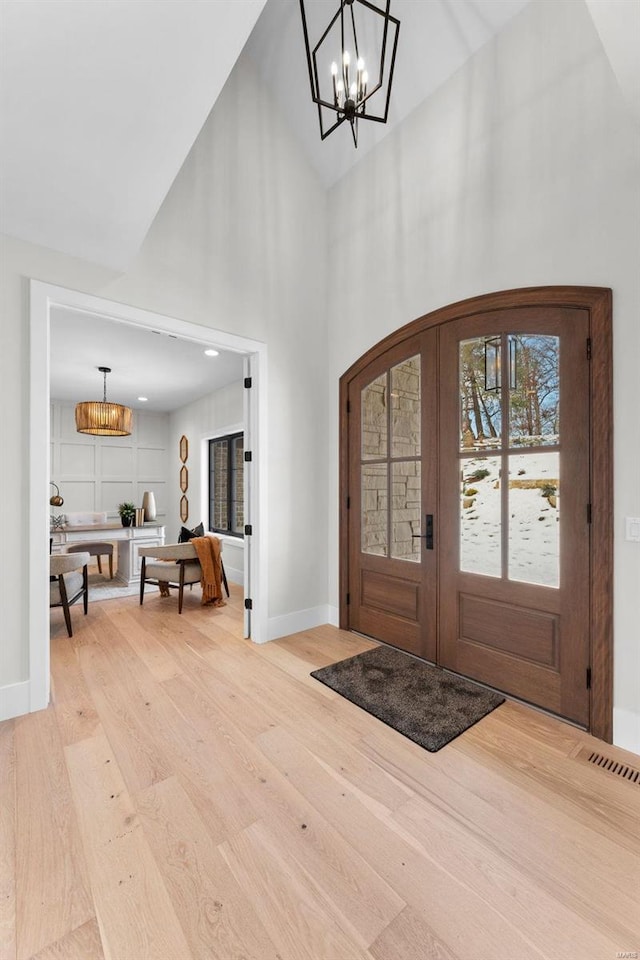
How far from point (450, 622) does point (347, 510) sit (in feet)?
4.01

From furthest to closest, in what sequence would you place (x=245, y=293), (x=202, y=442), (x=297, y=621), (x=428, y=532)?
(x=202, y=442), (x=297, y=621), (x=245, y=293), (x=428, y=532)

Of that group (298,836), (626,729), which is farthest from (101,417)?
(626,729)

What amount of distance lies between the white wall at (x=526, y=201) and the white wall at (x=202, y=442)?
2.81 meters

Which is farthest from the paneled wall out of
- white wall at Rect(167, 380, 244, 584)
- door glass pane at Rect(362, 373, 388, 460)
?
door glass pane at Rect(362, 373, 388, 460)

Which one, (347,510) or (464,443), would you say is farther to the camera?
(347,510)

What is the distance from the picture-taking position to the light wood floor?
115 cm

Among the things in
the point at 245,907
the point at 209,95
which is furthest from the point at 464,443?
the point at 245,907

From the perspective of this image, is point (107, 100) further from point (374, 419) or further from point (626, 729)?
point (626, 729)

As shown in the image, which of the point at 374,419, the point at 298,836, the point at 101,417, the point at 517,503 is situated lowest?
the point at 298,836

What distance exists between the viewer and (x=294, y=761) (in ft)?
6.14

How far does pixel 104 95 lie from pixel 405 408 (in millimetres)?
2257

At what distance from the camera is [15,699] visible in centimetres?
223

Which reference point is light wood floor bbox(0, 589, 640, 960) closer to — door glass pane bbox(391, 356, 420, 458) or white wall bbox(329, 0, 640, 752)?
white wall bbox(329, 0, 640, 752)

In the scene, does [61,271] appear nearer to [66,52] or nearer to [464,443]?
[66,52]
